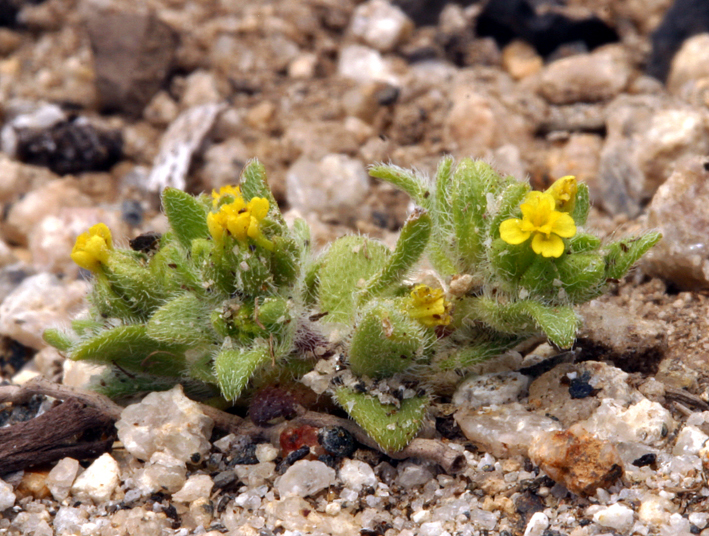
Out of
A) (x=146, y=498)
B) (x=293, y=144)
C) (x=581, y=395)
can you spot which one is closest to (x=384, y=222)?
(x=293, y=144)

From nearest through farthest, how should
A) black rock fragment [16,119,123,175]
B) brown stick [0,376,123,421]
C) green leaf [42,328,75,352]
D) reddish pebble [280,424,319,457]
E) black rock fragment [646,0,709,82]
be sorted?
reddish pebble [280,424,319,457] < brown stick [0,376,123,421] < green leaf [42,328,75,352] < black rock fragment [646,0,709,82] < black rock fragment [16,119,123,175]

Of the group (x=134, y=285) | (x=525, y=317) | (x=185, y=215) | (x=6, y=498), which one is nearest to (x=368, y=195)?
(x=185, y=215)

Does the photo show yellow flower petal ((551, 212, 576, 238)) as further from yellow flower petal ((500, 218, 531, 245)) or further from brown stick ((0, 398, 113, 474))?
A: brown stick ((0, 398, 113, 474))

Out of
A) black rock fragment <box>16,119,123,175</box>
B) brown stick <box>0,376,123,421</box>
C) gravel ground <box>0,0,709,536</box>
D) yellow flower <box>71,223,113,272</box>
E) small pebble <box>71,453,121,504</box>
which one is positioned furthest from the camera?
black rock fragment <box>16,119,123,175</box>

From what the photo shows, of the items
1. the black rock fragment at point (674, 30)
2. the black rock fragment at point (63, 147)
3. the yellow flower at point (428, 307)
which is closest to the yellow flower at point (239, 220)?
the yellow flower at point (428, 307)

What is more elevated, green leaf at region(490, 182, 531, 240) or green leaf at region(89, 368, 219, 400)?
green leaf at region(490, 182, 531, 240)

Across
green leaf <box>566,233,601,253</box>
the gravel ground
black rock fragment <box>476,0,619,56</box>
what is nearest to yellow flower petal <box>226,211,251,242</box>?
the gravel ground

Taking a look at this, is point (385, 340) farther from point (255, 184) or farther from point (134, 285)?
point (134, 285)

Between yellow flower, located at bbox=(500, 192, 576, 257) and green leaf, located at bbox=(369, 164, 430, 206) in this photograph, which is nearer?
yellow flower, located at bbox=(500, 192, 576, 257)
